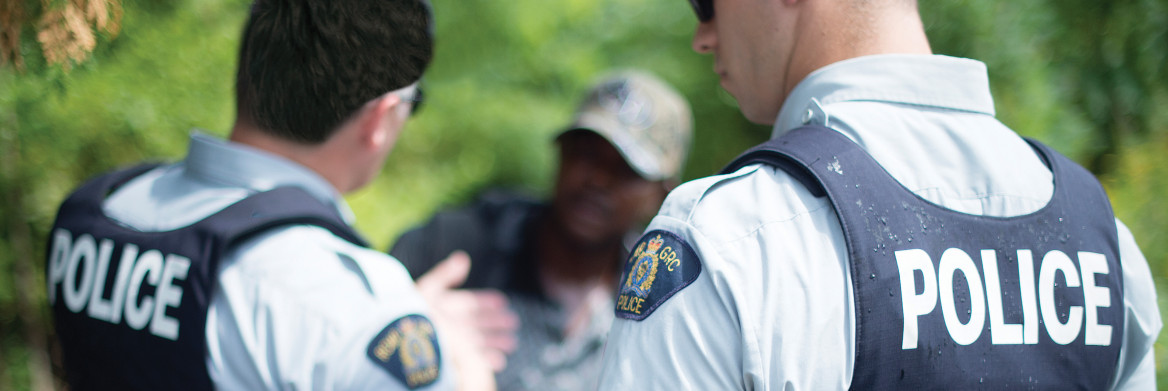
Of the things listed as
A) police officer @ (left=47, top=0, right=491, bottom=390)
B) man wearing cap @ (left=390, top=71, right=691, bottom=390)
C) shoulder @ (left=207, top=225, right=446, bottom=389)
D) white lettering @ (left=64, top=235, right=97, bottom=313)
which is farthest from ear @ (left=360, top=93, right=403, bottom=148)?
man wearing cap @ (left=390, top=71, right=691, bottom=390)

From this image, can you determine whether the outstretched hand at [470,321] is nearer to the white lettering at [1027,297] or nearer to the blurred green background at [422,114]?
the blurred green background at [422,114]

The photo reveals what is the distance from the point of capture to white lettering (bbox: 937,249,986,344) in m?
0.89

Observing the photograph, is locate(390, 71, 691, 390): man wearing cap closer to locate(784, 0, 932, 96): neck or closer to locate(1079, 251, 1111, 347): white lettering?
locate(784, 0, 932, 96): neck

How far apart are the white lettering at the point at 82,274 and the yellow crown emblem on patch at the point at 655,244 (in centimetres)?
88

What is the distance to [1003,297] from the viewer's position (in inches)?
36.6

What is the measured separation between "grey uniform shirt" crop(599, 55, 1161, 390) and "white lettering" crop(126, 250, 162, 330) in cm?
68

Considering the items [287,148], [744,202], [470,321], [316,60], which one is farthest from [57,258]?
[744,202]

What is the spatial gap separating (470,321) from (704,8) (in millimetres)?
1076

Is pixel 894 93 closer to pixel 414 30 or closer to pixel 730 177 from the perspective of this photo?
pixel 730 177

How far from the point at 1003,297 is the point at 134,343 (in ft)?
3.94

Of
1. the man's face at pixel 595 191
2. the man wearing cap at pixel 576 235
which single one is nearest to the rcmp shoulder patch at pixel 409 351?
the man wearing cap at pixel 576 235

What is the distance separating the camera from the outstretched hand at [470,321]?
139 cm

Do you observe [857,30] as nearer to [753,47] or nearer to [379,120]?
[753,47]

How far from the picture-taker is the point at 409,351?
1.09 metres
